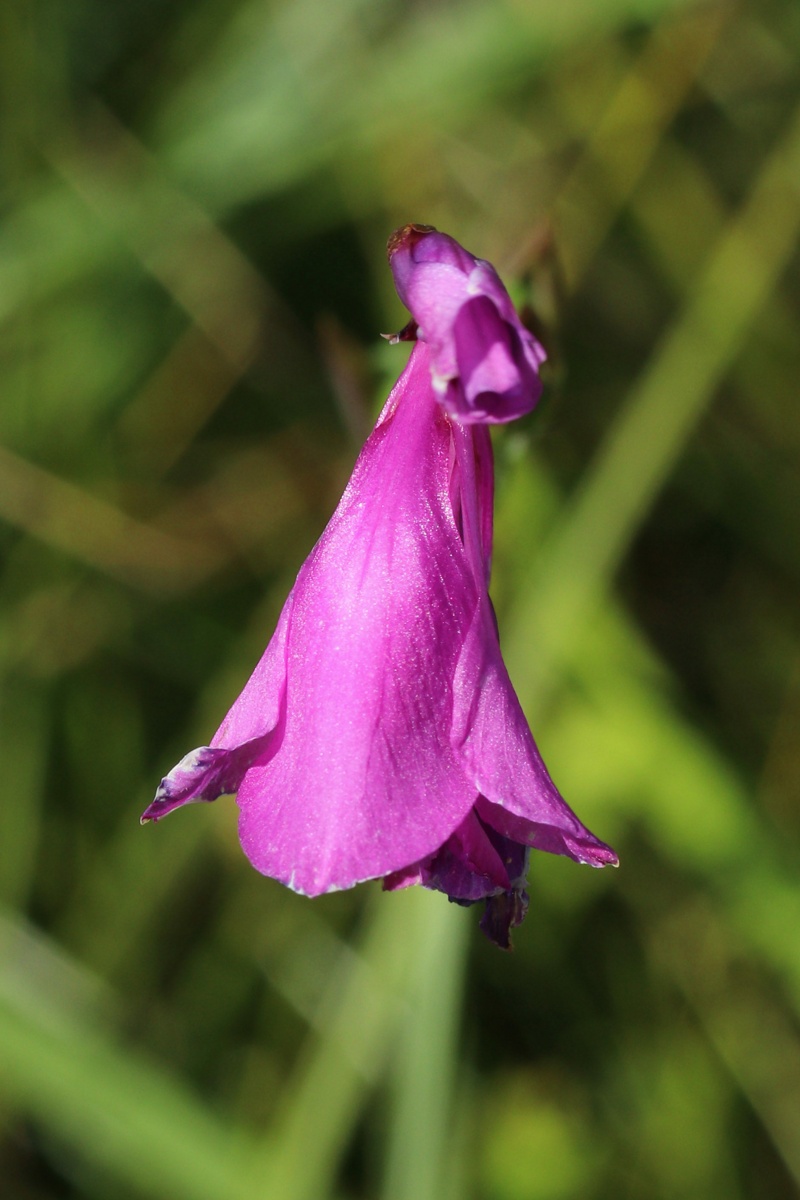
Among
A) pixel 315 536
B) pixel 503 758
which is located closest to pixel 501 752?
pixel 503 758

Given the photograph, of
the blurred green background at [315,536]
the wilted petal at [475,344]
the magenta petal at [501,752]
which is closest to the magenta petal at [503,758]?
the magenta petal at [501,752]

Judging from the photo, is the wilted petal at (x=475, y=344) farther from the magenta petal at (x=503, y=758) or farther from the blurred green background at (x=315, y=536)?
the blurred green background at (x=315, y=536)

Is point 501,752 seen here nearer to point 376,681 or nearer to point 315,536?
point 376,681

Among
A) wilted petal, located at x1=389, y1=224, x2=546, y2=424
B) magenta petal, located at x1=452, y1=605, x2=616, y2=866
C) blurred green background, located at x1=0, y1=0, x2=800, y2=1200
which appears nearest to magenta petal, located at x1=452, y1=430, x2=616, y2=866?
magenta petal, located at x1=452, y1=605, x2=616, y2=866

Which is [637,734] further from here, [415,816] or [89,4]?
[89,4]

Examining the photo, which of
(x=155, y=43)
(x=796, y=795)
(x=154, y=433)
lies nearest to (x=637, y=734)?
(x=796, y=795)

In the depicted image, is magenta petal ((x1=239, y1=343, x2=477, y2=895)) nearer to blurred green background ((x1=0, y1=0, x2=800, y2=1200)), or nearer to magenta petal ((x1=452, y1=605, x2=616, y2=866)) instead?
magenta petal ((x1=452, y1=605, x2=616, y2=866))
